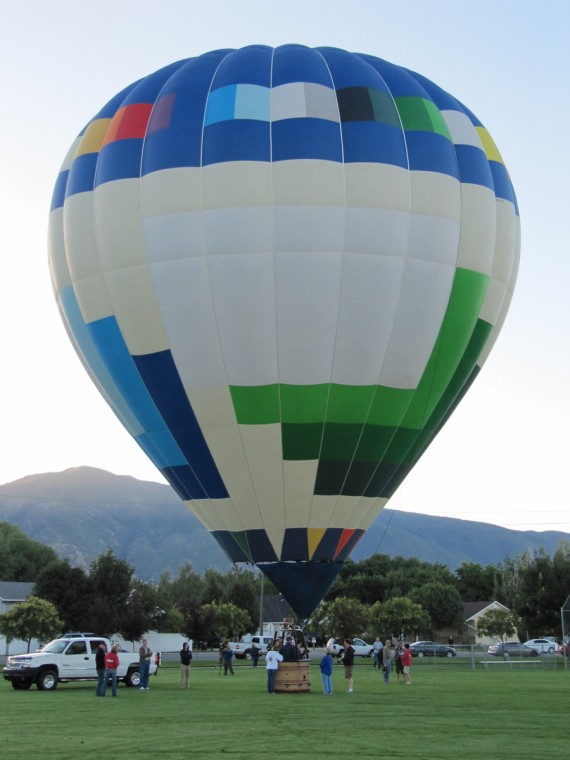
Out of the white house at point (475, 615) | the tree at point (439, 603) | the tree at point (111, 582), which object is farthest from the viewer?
the white house at point (475, 615)

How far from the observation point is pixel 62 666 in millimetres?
24953

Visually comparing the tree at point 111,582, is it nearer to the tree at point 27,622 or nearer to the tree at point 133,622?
the tree at point 133,622

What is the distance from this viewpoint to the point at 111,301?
20469mm

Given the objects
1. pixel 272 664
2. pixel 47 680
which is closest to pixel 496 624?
pixel 47 680

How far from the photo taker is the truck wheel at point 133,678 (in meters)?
25.6

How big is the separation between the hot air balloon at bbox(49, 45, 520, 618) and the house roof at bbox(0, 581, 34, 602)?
4549cm

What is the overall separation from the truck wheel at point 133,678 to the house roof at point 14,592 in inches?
1514

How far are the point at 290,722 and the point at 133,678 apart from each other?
1121 cm

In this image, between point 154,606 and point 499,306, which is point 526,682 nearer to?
point 499,306

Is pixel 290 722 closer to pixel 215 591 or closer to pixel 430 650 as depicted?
pixel 430 650

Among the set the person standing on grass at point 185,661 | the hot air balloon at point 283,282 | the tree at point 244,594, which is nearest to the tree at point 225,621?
the tree at point 244,594

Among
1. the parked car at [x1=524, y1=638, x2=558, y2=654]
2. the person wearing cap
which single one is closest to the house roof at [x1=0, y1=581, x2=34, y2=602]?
the parked car at [x1=524, y1=638, x2=558, y2=654]

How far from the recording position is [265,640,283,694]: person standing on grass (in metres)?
21.9

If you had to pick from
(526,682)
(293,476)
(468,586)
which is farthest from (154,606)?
(468,586)
